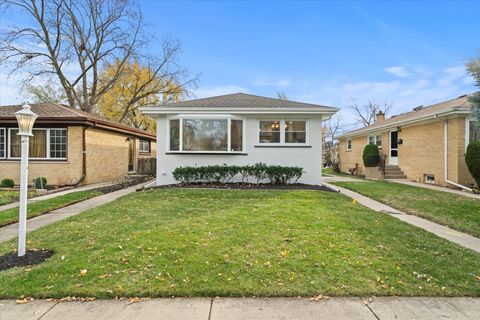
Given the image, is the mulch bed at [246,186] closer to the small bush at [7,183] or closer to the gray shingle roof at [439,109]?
the gray shingle roof at [439,109]

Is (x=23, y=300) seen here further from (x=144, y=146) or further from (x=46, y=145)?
(x=144, y=146)

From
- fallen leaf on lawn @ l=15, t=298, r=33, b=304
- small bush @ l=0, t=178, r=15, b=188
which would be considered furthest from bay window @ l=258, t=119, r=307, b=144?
small bush @ l=0, t=178, r=15, b=188

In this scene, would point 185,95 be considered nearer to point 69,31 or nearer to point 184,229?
point 69,31

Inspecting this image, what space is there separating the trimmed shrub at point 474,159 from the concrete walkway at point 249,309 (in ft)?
34.3

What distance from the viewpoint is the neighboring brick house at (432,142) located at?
12.1 metres

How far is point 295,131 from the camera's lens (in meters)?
12.2

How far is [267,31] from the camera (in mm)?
17234

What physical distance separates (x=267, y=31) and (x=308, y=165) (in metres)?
9.78

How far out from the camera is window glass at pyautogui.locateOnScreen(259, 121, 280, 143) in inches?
479

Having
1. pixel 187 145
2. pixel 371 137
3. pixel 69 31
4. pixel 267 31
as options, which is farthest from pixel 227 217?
pixel 69 31

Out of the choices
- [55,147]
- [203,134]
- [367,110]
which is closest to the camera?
[203,134]

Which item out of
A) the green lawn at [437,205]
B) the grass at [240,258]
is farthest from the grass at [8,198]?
the green lawn at [437,205]

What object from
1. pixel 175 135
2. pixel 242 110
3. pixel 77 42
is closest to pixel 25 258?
pixel 175 135

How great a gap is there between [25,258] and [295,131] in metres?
10.2
